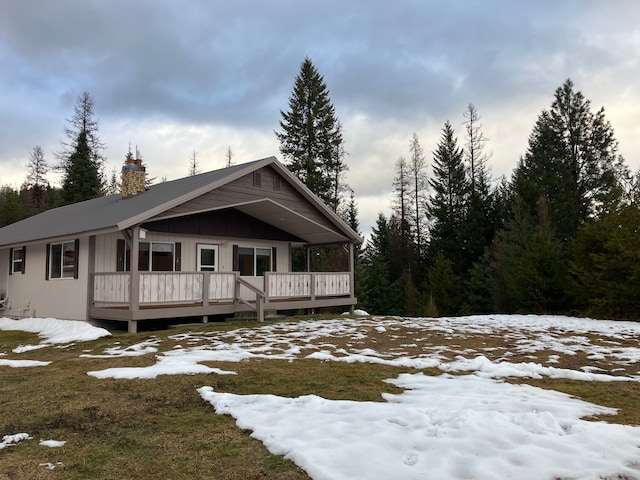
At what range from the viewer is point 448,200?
35.1 m

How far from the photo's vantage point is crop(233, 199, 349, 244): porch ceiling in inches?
614

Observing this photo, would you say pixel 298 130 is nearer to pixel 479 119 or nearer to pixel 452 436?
pixel 479 119

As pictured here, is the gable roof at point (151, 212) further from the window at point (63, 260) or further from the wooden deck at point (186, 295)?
the wooden deck at point (186, 295)

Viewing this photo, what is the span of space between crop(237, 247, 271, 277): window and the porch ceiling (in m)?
1.12

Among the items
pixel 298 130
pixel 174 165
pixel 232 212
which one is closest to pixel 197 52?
pixel 232 212

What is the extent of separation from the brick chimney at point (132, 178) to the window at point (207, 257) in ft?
10.9

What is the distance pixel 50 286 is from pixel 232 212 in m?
5.93

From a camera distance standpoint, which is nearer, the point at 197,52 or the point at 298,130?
the point at 197,52

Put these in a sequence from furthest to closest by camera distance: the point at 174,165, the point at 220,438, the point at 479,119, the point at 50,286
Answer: the point at 174,165 < the point at 479,119 < the point at 50,286 < the point at 220,438

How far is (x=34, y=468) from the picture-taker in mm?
3312

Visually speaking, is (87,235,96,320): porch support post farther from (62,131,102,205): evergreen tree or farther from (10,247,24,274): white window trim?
(62,131,102,205): evergreen tree

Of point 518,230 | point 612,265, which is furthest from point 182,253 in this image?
point 518,230

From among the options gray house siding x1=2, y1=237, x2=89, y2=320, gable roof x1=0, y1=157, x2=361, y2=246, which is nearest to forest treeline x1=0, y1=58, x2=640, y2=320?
gable roof x1=0, y1=157, x2=361, y2=246

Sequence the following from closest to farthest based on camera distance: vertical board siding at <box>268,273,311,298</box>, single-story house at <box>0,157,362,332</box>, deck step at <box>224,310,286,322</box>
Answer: single-story house at <box>0,157,362,332</box> < deck step at <box>224,310,286,322</box> < vertical board siding at <box>268,273,311,298</box>
